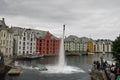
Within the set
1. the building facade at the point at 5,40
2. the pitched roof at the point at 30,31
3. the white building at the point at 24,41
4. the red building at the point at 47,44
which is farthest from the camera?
the red building at the point at 47,44

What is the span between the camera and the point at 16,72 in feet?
208

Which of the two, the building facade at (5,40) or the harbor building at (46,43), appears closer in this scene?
the building facade at (5,40)

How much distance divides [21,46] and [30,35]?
11.9m

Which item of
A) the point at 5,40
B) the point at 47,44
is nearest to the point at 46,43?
the point at 47,44

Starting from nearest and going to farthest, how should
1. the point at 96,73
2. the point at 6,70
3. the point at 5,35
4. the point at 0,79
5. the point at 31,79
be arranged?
the point at 96,73
the point at 0,79
the point at 31,79
the point at 6,70
the point at 5,35

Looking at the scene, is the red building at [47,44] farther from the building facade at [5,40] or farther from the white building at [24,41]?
the building facade at [5,40]

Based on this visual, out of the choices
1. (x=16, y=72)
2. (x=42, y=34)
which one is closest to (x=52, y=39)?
(x=42, y=34)

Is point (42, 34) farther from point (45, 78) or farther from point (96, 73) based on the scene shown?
point (96, 73)

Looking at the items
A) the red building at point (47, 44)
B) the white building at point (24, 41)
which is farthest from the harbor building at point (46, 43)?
the white building at point (24, 41)

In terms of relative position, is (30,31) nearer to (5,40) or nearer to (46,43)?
(46,43)

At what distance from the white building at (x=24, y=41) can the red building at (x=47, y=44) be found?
6.55 m

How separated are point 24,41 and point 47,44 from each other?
26319mm

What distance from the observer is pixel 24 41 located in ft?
517

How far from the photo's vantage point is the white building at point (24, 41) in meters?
150
